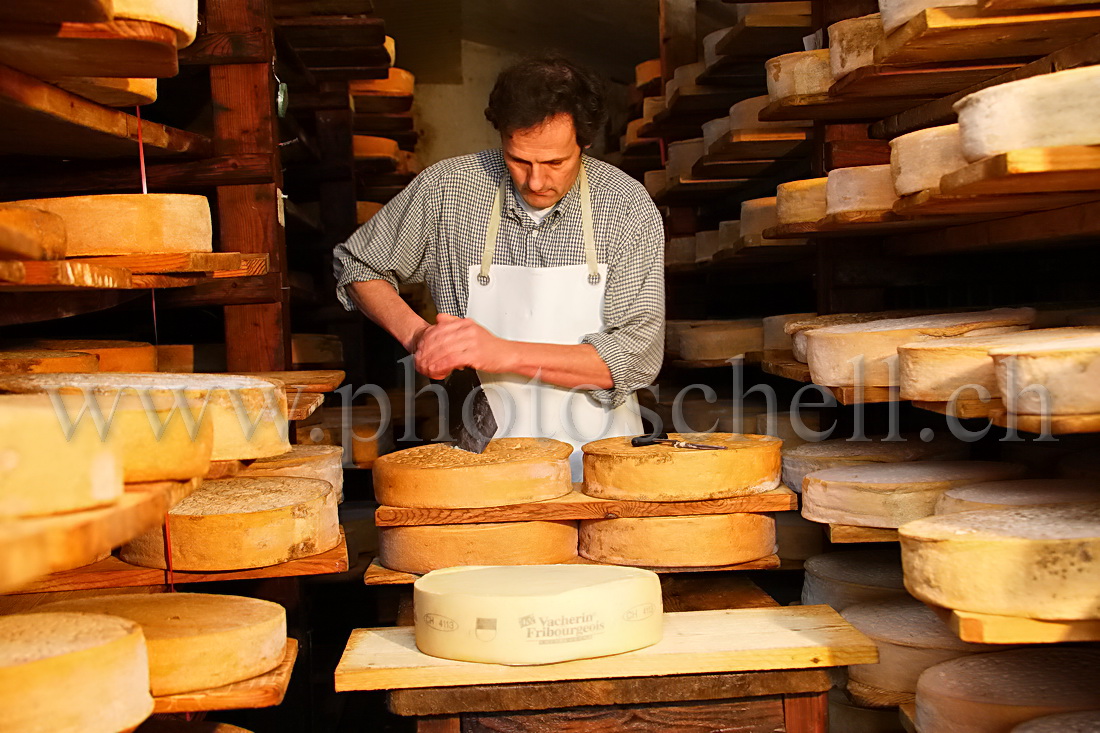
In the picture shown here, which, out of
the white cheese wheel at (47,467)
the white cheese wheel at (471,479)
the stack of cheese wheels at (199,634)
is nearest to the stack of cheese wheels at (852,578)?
the white cheese wheel at (471,479)

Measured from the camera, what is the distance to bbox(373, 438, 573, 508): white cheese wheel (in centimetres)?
236

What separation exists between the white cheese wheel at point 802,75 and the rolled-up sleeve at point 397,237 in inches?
43.5

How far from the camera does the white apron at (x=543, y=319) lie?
3102mm

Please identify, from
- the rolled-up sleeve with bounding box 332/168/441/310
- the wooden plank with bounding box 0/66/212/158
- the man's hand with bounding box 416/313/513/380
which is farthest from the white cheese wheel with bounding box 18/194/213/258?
the rolled-up sleeve with bounding box 332/168/441/310

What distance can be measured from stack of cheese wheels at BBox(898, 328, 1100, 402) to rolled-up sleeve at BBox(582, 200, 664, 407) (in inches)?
34.3

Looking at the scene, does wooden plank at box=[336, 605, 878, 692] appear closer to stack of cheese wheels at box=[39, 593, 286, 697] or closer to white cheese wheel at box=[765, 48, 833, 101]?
stack of cheese wheels at box=[39, 593, 286, 697]

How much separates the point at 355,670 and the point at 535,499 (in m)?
0.62

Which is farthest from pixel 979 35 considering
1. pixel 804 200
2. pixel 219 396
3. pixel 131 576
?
pixel 131 576

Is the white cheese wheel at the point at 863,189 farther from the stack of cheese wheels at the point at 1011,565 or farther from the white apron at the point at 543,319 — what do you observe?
the stack of cheese wheels at the point at 1011,565

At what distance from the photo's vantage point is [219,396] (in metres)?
1.78

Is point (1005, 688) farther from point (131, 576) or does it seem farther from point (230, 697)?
point (131, 576)

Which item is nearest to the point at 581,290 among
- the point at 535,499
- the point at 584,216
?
the point at 584,216

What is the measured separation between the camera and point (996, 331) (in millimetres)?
2498

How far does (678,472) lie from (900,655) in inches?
Result: 24.5
